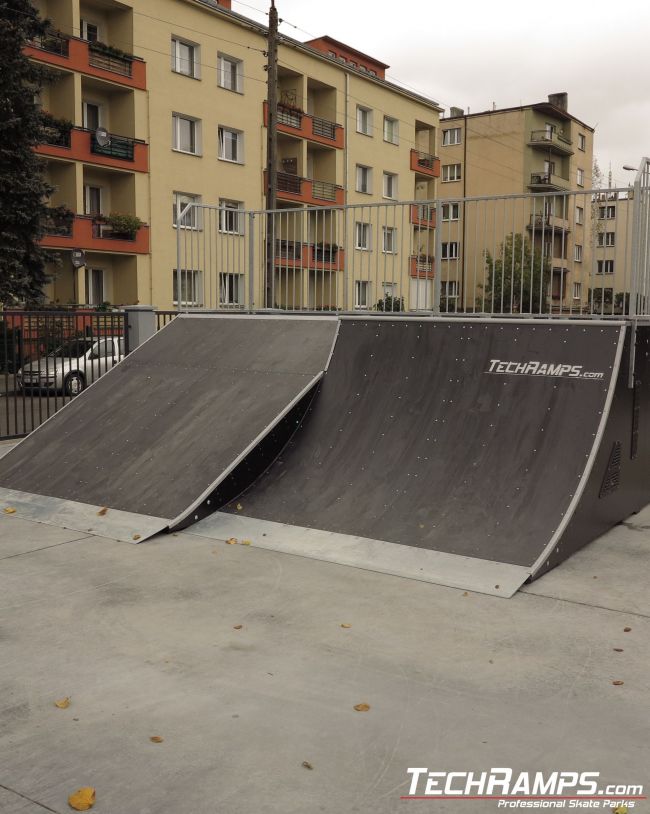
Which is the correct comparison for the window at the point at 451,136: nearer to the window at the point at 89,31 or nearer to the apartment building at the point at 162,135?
the apartment building at the point at 162,135

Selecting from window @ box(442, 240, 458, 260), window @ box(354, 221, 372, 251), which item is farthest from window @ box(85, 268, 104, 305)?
window @ box(442, 240, 458, 260)

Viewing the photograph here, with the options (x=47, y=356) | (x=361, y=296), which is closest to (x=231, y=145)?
(x=47, y=356)

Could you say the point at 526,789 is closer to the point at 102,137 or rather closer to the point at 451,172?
the point at 102,137

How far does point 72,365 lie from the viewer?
11891 mm

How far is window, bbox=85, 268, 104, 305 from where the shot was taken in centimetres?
2891

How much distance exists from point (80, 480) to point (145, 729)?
15.6ft

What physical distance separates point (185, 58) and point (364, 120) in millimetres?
12237

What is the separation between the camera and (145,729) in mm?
3525

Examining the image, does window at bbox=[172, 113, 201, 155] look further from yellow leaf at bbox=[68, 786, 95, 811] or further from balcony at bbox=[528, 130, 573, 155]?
balcony at bbox=[528, 130, 573, 155]

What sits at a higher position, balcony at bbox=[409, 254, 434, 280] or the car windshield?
balcony at bbox=[409, 254, 434, 280]

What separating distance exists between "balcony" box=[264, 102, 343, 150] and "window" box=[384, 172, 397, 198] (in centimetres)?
479

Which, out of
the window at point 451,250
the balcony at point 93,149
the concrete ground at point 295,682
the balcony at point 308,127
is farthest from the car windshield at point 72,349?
the balcony at point 308,127

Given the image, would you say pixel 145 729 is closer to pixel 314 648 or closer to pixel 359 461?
pixel 314 648

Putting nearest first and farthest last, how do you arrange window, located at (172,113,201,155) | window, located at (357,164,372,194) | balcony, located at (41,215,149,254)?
balcony, located at (41,215,149,254), window, located at (172,113,201,155), window, located at (357,164,372,194)
